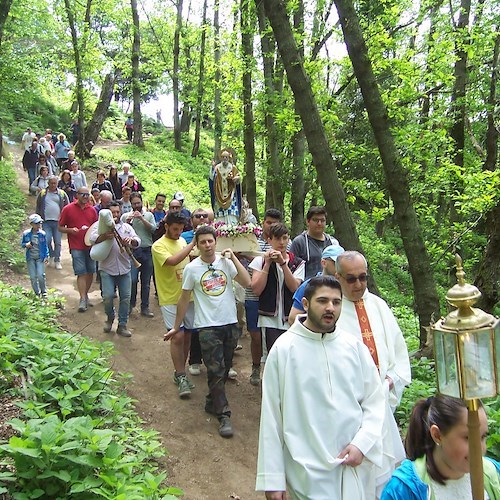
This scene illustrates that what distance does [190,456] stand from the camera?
5.28 metres

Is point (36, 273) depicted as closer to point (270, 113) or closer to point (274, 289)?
point (274, 289)

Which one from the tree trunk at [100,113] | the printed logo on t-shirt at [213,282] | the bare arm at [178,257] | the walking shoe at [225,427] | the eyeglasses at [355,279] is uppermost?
the tree trunk at [100,113]

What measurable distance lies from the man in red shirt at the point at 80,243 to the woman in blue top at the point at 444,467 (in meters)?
7.71

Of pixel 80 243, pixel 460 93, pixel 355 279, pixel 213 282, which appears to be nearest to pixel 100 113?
pixel 80 243

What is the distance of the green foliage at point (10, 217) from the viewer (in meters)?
11.8

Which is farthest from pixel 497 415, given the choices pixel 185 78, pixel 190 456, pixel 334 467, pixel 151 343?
pixel 185 78

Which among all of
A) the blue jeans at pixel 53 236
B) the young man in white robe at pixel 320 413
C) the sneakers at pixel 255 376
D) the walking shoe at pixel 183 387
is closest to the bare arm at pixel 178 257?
the walking shoe at pixel 183 387

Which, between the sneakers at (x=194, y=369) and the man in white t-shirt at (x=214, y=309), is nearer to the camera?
the man in white t-shirt at (x=214, y=309)

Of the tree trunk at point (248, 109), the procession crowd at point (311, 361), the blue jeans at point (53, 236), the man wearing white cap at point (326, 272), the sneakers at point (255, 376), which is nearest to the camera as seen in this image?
the procession crowd at point (311, 361)

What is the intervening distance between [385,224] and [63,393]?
65.7 feet

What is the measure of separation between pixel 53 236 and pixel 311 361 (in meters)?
9.59

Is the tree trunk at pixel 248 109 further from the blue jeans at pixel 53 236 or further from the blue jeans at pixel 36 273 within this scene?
the blue jeans at pixel 36 273

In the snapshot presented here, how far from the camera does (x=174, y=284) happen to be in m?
6.90

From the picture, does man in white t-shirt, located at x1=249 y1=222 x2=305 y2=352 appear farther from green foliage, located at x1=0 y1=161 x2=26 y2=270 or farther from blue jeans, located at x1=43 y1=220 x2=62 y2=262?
green foliage, located at x1=0 y1=161 x2=26 y2=270
